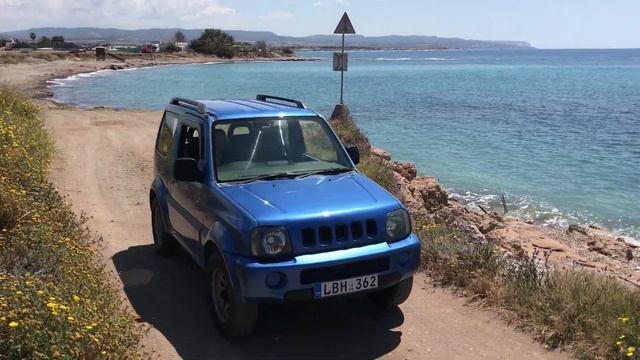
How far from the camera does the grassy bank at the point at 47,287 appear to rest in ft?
11.6

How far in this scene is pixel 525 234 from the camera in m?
12.6

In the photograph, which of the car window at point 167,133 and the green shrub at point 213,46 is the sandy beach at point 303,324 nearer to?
the car window at point 167,133

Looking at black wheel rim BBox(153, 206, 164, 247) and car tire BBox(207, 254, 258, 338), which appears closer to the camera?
car tire BBox(207, 254, 258, 338)

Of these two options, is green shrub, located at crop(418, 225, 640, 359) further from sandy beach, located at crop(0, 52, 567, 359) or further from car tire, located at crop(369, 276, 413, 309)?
car tire, located at crop(369, 276, 413, 309)

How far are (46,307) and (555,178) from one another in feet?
60.0

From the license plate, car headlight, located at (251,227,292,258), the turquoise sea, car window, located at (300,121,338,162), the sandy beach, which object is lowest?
the turquoise sea

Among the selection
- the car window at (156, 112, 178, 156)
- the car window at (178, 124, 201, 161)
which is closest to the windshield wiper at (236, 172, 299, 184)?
the car window at (178, 124, 201, 161)

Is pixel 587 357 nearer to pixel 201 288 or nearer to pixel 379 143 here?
pixel 201 288

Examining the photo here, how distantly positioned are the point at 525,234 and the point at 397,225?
27.9ft

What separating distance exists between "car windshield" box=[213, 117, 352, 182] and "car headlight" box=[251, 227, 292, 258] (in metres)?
0.95

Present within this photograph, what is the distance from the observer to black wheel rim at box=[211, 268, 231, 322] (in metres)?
5.02

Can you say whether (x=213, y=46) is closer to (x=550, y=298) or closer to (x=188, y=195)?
(x=188, y=195)

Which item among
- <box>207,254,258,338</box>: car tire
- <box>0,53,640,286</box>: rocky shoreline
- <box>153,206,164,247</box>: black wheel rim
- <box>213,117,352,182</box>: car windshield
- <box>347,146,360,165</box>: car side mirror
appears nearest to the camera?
<box>207,254,258,338</box>: car tire

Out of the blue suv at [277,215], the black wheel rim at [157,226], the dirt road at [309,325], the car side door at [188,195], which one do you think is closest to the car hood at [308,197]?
the blue suv at [277,215]
